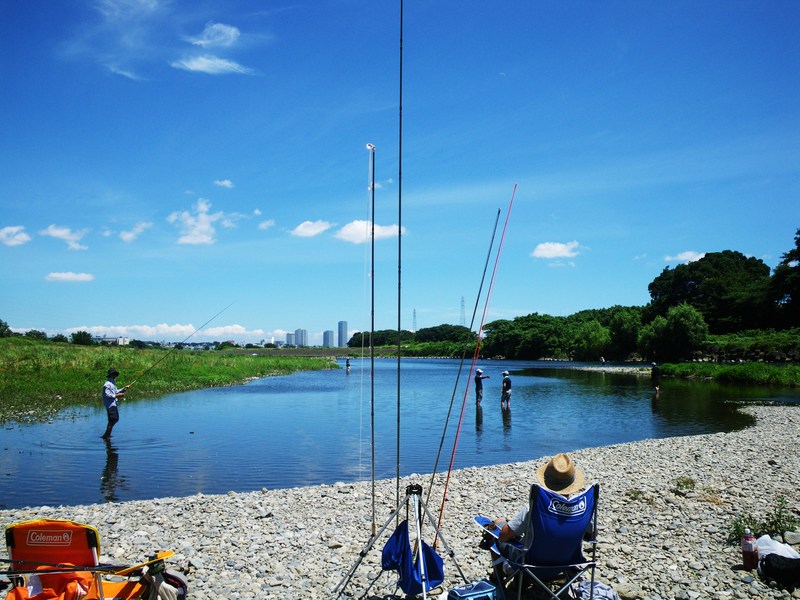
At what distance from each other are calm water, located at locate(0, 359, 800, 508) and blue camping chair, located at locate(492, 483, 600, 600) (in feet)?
27.9

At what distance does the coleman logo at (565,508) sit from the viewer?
5.45 meters

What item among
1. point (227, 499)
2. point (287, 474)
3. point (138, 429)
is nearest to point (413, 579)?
point (227, 499)

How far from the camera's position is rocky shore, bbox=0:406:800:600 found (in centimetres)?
642

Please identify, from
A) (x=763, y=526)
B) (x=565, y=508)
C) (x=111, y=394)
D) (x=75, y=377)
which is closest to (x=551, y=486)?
(x=565, y=508)

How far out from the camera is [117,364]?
37.7 metres

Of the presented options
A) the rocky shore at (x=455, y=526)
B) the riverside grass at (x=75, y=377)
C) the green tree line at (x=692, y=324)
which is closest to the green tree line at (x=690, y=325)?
the green tree line at (x=692, y=324)

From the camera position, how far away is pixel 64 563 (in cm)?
490

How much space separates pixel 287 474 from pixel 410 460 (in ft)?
11.8

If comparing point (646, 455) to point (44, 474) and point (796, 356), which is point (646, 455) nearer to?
point (44, 474)

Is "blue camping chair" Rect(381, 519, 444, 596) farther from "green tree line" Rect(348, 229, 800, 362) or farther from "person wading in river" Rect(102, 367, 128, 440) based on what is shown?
"green tree line" Rect(348, 229, 800, 362)

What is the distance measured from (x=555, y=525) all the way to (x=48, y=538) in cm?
447

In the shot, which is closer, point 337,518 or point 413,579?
point 413,579

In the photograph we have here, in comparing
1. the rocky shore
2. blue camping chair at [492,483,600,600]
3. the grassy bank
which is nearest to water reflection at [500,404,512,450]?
the rocky shore

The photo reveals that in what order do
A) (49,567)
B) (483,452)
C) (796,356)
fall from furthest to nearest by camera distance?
(796,356) < (483,452) < (49,567)
